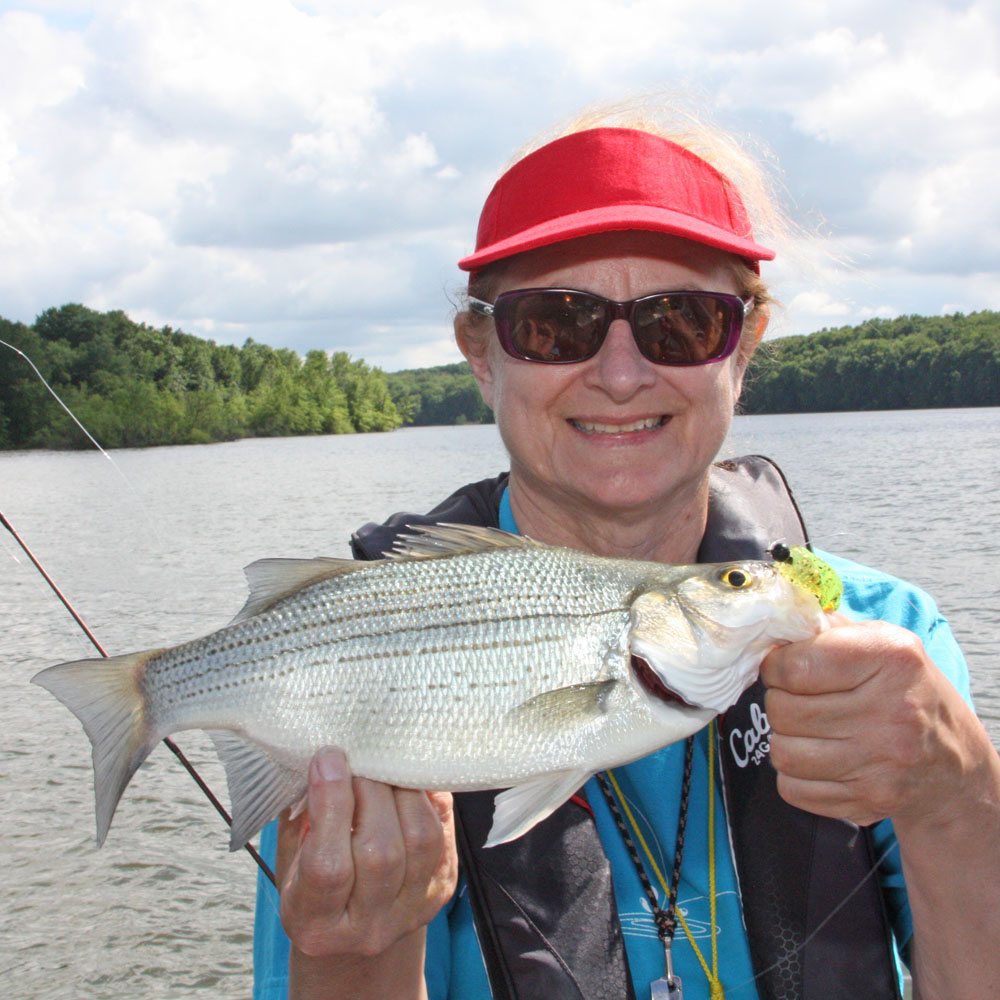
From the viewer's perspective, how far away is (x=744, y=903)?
7.78ft

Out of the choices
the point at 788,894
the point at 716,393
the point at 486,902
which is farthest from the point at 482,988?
the point at 716,393

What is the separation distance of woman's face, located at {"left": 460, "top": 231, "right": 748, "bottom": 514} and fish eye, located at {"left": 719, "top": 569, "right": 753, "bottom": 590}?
0.55 meters

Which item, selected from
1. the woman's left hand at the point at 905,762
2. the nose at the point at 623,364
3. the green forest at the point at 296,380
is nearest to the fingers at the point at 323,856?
the woman's left hand at the point at 905,762

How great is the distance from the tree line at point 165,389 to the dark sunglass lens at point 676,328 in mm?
4677

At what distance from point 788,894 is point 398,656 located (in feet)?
3.99

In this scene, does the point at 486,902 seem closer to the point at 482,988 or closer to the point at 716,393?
the point at 482,988

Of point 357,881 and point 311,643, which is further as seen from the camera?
point 311,643

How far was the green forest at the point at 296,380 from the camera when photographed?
5166cm

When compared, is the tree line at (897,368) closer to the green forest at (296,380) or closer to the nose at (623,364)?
the green forest at (296,380)

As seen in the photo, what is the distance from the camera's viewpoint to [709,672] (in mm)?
2004

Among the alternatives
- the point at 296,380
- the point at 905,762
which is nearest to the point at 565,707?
the point at 905,762

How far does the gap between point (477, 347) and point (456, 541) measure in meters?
0.98

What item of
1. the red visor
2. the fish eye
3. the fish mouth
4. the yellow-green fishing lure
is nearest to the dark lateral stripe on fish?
the fish mouth

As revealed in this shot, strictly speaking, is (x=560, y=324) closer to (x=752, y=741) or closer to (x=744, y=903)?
(x=752, y=741)
